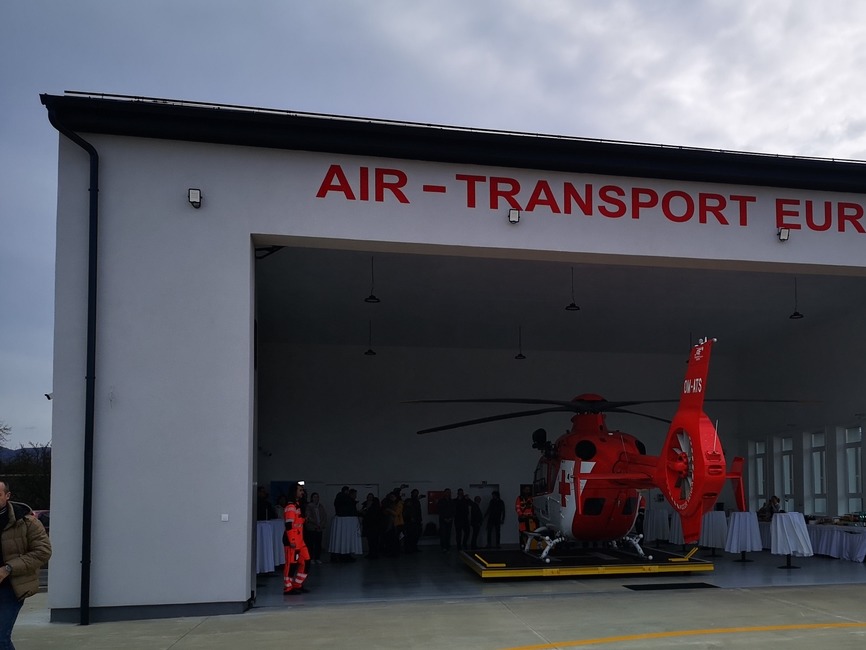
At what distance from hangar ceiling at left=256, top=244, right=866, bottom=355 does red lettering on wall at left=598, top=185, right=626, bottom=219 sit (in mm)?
2416

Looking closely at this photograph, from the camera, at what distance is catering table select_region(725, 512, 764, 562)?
15.3m

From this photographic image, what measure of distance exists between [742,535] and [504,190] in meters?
8.79

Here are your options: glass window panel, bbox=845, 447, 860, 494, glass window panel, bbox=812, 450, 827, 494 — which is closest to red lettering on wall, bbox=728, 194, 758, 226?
glass window panel, bbox=845, 447, 860, 494

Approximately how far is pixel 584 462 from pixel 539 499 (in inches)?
83.0

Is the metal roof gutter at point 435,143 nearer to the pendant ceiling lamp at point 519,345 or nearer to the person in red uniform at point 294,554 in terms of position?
the person in red uniform at point 294,554

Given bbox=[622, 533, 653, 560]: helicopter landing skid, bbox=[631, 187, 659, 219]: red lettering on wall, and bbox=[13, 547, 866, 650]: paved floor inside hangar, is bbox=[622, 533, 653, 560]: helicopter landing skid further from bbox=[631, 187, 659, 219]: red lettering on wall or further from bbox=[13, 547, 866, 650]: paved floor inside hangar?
bbox=[631, 187, 659, 219]: red lettering on wall

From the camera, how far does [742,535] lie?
15328mm

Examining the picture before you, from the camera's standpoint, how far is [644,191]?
11.1 meters

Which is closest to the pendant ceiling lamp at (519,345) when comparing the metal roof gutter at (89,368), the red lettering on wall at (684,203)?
the red lettering on wall at (684,203)

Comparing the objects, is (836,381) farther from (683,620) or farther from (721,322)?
(683,620)

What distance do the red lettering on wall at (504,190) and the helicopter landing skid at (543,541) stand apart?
5.88 meters

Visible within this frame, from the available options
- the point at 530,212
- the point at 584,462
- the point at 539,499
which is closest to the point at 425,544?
the point at 539,499

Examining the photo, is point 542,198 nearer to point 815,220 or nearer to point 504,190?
point 504,190

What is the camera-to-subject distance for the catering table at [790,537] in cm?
1418
